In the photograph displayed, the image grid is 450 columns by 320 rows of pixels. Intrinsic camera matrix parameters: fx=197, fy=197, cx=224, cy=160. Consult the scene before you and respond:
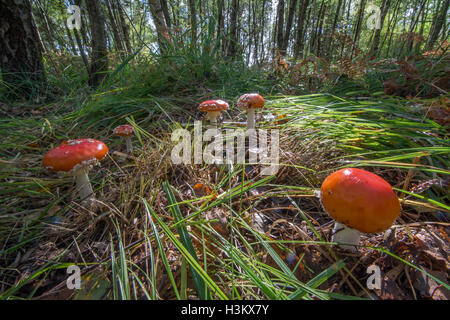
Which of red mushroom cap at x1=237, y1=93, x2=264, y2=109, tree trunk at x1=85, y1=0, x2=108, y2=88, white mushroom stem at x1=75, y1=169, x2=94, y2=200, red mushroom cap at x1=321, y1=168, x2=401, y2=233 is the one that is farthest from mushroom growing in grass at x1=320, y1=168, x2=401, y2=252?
tree trunk at x1=85, y1=0, x2=108, y2=88

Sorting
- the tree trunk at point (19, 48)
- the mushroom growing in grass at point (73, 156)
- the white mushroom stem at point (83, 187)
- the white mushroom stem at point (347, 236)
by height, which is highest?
the tree trunk at point (19, 48)

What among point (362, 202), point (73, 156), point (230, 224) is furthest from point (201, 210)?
point (73, 156)

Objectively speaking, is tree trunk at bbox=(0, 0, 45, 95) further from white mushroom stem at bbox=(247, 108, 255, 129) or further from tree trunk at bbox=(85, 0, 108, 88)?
white mushroom stem at bbox=(247, 108, 255, 129)

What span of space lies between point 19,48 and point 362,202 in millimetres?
4852

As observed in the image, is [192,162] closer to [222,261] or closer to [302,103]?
[222,261]

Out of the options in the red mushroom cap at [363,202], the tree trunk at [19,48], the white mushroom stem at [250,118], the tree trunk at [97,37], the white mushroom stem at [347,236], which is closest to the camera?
the red mushroom cap at [363,202]

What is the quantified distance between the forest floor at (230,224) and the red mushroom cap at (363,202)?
0.17 m

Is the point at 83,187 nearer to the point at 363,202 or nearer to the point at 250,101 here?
the point at 250,101

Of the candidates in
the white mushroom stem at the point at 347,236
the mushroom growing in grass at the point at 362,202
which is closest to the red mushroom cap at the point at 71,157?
the mushroom growing in grass at the point at 362,202

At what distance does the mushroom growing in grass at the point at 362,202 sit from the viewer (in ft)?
3.05

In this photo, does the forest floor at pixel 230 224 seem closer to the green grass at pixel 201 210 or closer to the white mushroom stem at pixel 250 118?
the green grass at pixel 201 210

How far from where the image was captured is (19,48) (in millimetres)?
3100
